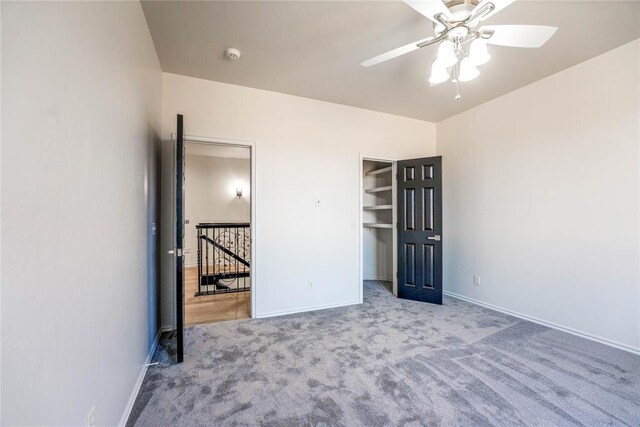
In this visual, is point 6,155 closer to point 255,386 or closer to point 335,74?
point 255,386

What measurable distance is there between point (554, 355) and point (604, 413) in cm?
76

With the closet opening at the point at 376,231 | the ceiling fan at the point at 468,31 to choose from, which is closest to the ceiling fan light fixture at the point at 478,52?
the ceiling fan at the point at 468,31

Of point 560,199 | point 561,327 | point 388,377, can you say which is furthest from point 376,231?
point 388,377

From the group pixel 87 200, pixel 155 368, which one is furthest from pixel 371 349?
pixel 87 200

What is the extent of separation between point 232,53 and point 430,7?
1.80 metres

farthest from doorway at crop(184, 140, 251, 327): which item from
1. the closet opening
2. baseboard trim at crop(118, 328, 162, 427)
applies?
baseboard trim at crop(118, 328, 162, 427)

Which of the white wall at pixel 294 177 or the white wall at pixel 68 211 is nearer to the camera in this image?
the white wall at pixel 68 211

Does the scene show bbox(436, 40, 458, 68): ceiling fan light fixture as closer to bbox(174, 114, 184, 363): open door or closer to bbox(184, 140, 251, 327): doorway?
bbox(174, 114, 184, 363): open door

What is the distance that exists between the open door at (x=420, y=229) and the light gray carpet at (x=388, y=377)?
0.86m

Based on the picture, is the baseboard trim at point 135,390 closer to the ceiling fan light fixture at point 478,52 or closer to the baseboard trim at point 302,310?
the baseboard trim at point 302,310

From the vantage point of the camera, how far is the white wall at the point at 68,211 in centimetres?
73

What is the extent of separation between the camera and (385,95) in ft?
11.3

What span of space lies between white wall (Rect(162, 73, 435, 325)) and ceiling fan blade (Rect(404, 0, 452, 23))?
215 centimetres

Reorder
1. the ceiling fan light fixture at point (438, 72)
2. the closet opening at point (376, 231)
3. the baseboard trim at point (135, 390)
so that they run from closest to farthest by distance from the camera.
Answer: the baseboard trim at point (135, 390) < the ceiling fan light fixture at point (438, 72) < the closet opening at point (376, 231)
